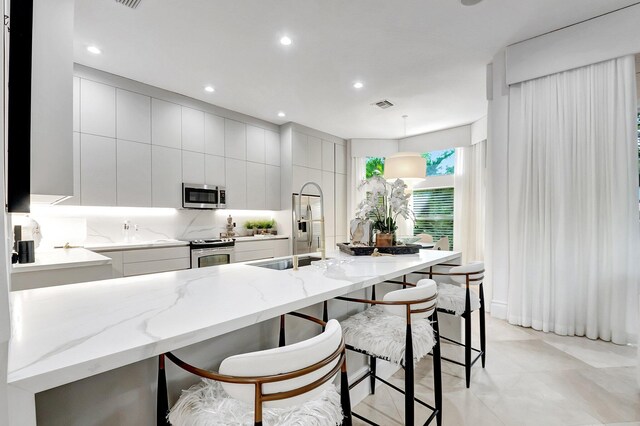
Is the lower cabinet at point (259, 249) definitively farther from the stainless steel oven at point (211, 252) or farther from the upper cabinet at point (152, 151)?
the upper cabinet at point (152, 151)

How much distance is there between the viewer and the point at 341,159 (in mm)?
6707

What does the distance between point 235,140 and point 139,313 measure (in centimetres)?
432

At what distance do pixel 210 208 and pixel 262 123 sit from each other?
1.82m

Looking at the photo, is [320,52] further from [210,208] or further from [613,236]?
[613,236]

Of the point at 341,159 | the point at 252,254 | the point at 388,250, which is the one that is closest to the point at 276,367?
the point at 388,250

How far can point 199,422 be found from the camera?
0.85 m

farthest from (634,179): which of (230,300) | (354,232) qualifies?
(230,300)

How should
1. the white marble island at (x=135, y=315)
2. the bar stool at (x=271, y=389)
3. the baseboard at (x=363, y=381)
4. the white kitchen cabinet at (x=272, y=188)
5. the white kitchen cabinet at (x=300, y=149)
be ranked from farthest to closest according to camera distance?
1. the white kitchen cabinet at (x=300, y=149)
2. the white kitchen cabinet at (x=272, y=188)
3. the baseboard at (x=363, y=381)
4. the bar stool at (x=271, y=389)
5. the white marble island at (x=135, y=315)

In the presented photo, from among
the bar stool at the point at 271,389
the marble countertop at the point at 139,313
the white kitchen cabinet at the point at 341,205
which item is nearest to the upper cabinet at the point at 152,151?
the white kitchen cabinet at the point at 341,205

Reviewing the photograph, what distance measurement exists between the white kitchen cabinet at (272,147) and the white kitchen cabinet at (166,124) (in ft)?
5.05

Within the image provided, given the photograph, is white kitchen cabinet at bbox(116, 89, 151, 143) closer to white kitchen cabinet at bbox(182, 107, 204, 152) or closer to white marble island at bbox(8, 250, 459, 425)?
white kitchen cabinet at bbox(182, 107, 204, 152)

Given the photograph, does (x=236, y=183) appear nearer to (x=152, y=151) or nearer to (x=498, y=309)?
(x=152, y=151)

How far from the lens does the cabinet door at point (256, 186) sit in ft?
16.8

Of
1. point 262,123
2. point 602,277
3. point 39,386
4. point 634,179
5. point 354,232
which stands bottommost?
point 602,277
